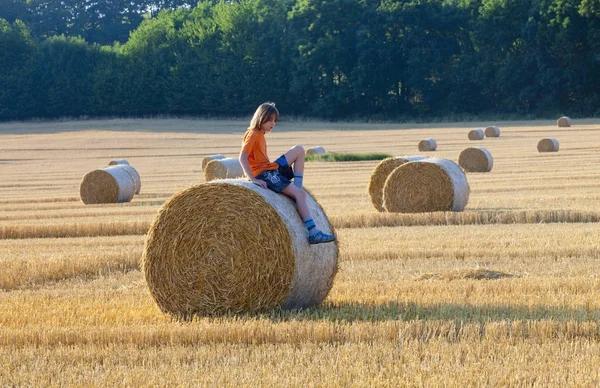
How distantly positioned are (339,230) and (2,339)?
366 inches

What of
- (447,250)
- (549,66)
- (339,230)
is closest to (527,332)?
(447,250)

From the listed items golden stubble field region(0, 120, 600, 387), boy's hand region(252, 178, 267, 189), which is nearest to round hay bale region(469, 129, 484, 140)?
golden stubble field region(0, 120, 600, 387)

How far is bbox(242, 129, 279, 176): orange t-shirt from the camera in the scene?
29.3 ft

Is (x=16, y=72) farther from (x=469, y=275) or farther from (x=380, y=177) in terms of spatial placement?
(x=469, y=275)

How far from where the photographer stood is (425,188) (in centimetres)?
1817

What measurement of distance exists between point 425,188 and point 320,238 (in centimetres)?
945

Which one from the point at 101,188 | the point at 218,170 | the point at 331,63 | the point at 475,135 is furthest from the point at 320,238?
the point at 331,63

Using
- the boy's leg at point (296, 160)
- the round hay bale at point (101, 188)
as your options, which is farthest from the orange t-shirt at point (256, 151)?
the round hay bale at point (101, 188)

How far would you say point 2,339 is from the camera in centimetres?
785

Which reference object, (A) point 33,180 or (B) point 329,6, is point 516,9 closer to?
(B) point 329,6

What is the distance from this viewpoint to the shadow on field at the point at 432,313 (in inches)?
320

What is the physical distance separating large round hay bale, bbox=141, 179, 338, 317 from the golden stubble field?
0.22 m

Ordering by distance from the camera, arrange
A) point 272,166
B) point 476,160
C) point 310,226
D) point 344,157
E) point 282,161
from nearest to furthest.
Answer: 1. point 310,226
2. point 282,161
3. point 272,166
4. point 476,160
5. point 344,157

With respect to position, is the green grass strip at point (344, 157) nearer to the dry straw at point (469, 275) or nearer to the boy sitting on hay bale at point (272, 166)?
the dry straw at point (469, 275)
